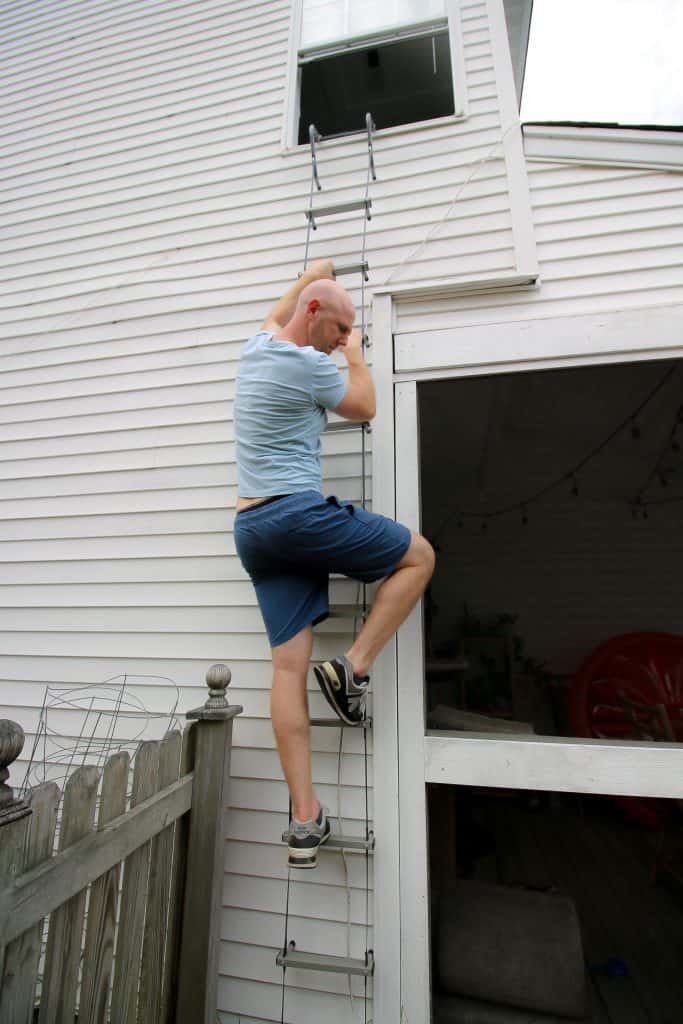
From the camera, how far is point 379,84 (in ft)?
12.1

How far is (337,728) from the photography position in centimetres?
190

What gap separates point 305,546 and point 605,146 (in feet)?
7.33

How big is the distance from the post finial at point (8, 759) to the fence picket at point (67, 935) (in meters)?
0.13

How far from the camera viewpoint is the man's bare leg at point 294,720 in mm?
1516

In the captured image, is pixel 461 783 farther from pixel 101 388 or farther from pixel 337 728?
pixel 101 388

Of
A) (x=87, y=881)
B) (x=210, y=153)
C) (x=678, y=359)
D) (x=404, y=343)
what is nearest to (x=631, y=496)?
(x=678, y=359)

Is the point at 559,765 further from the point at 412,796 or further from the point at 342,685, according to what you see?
the point at 342,685

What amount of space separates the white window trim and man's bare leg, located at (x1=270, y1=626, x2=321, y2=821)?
2.51m

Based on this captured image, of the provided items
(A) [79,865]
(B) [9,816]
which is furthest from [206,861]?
(B) [9,816]

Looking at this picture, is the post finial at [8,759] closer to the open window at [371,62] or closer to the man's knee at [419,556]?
the man's knee at [419,556]

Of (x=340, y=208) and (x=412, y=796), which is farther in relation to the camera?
(x=340, y=208)

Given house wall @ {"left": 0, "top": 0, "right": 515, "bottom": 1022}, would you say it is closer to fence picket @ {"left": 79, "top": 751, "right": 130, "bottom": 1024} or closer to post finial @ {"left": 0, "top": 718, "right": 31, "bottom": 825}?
fence picket @ {"left": 79, "top": 751, "right": 130, "bottom": 1024}

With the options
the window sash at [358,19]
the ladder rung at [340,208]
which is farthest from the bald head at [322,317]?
the window sash at [358,19]

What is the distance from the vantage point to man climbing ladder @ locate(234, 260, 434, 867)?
153 centimetres
